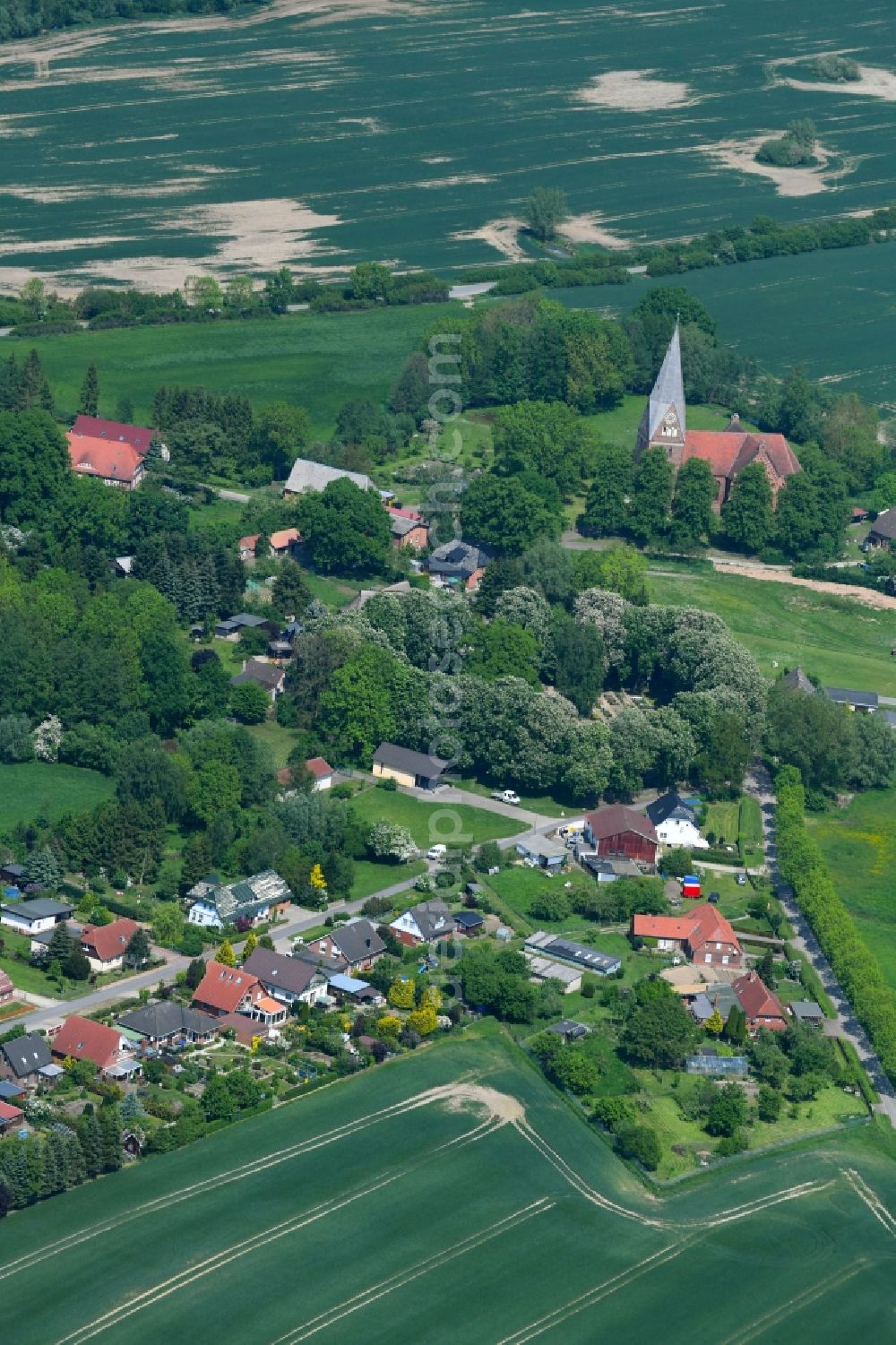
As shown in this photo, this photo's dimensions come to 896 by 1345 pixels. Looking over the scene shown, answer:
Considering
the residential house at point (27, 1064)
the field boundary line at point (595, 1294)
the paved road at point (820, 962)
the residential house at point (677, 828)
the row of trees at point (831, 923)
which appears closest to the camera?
the field boundary line at point (595, 1294)

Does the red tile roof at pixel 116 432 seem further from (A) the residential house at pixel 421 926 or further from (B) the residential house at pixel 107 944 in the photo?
(B) the residential house at pixel 107 944

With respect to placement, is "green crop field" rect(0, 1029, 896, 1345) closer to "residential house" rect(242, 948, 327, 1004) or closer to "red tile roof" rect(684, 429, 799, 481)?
"residential house" rect(242, 948, 327, 1004)

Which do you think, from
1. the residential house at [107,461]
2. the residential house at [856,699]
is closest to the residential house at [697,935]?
the residential house at [856,699]

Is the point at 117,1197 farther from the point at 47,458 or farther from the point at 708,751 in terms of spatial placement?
the point at 47,458

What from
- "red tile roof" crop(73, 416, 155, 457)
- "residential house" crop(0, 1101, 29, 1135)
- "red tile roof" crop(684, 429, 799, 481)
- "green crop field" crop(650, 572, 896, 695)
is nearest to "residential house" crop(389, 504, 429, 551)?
"green crop field" crop(650, 572, 896, 695)

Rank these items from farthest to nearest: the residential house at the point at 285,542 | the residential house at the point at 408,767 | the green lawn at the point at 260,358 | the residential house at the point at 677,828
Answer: the green lawn at the point at 260,358, the residential house at the point at 285,542, the residential house at the point at 408,767, the residential house at the point at 677,828

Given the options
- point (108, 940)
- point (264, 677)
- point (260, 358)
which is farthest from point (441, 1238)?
point (260, 358)
